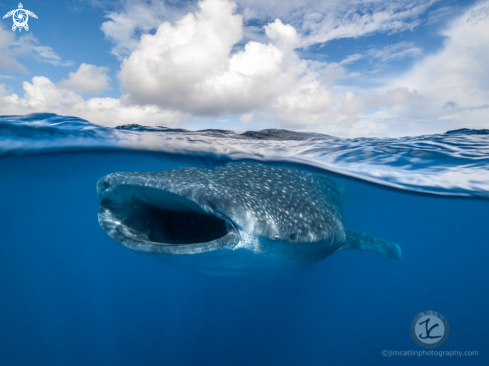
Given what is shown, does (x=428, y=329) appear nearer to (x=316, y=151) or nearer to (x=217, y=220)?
(x=316, y=151)

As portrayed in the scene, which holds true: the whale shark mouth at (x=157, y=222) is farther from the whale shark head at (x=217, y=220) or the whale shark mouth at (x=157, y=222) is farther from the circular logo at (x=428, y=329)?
the circular logo at (x=428, y=329)

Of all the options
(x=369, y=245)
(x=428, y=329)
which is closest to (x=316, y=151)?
(x=369, y=245)

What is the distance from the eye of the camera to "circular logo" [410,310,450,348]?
802 centimetres

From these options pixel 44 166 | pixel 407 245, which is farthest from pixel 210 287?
pixel 407 245

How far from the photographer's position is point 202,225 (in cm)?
420

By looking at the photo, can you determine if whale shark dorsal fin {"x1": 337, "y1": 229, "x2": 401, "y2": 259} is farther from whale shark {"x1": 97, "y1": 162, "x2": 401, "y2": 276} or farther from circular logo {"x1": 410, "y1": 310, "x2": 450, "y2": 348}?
circular logo {"x1": 410, "y1": 310, "x2": 450, "y2": 348}

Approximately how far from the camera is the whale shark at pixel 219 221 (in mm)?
2814

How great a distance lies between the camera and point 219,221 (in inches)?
162

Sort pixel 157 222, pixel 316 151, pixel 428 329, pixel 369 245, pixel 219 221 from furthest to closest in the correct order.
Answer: pixel 316 151 < pixel 428 329 < pixel 369 245 < pixel 219 221 < pixel 157 222

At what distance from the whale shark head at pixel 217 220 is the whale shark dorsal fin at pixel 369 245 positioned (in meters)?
1.10

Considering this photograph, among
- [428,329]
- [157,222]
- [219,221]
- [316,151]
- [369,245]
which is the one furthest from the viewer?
[316,151]

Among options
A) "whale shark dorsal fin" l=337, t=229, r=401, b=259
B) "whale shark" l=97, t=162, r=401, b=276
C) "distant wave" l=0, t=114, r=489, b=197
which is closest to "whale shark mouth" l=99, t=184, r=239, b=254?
"whale shark" l=97, t=162, r=401, b=276

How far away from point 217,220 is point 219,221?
0.04 m

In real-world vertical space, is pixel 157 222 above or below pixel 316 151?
below
